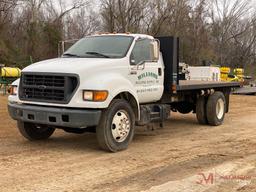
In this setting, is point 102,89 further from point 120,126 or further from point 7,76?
point 7,76

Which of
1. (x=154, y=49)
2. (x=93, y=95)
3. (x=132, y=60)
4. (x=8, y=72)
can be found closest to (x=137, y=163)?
(x=93, y=95)

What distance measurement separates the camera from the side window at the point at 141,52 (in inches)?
354

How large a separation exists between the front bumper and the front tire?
0.77ft

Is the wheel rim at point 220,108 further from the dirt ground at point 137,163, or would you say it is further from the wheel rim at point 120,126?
the wheel rim at point 120,126

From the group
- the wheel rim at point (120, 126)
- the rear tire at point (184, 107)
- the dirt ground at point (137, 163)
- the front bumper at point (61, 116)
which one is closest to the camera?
the dirt ground at point (137, 163)

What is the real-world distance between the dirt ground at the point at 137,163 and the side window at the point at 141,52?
1.72 m

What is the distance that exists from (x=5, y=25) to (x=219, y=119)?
120ft

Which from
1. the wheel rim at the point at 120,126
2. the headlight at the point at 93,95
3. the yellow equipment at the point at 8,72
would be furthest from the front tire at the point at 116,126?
the yellow equipment at the point at 8,72

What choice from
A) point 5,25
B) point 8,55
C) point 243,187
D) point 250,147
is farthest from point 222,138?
point 5,25

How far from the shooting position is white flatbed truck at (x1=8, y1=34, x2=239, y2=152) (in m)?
7.79

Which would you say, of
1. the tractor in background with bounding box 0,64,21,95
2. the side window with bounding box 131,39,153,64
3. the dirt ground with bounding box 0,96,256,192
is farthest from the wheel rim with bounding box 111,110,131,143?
the tractor in background with bounding box 0,64,21,95

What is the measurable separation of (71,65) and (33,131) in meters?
1.93

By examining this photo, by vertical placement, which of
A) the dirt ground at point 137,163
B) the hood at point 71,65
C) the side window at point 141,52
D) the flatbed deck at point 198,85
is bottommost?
the dirt ground at point 137,163

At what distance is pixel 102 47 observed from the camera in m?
9.12
